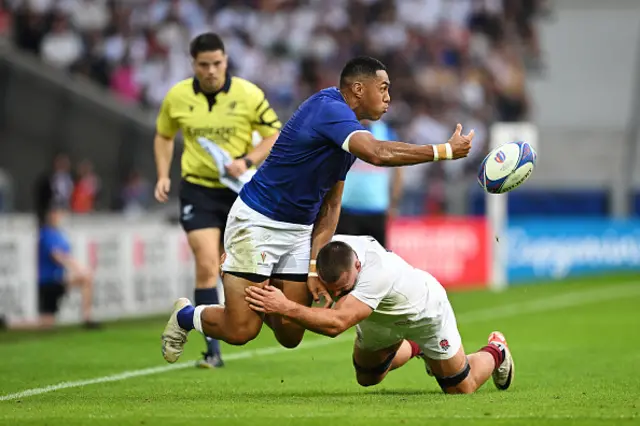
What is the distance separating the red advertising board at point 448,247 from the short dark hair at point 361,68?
48.0ft

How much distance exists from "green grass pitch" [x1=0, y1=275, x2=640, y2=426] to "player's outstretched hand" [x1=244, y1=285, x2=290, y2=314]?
0.58 m

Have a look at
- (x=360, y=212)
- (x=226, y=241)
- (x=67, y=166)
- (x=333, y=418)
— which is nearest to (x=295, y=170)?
(x=226, y=241)

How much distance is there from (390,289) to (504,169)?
41.4 inches

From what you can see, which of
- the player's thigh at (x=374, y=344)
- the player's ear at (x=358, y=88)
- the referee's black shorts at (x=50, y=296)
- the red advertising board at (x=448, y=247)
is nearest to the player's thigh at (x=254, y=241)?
the player's thigh at (x=374, y=344)

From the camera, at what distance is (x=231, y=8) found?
95.2 feet

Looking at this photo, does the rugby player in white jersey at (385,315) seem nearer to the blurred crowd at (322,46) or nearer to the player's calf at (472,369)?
the player's calf at (472,369)

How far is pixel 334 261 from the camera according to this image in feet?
25.1

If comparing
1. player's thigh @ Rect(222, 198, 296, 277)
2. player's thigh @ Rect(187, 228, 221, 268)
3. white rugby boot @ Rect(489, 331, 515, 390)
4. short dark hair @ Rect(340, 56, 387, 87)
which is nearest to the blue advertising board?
player's thigh @ Rect(187, 228, 221, 268)

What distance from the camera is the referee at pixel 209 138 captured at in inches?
408

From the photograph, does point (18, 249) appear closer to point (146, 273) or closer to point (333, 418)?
point (146, 273)

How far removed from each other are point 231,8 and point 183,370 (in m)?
19.5

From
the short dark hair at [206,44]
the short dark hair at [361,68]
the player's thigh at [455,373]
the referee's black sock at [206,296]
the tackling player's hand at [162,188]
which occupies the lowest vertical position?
the player's thigh at [455,373]

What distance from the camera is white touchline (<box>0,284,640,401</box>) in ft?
31.2

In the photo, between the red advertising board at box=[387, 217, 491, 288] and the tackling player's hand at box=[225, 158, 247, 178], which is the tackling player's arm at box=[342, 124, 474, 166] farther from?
the red advertising board at box=[387, 217, 491, 288]
